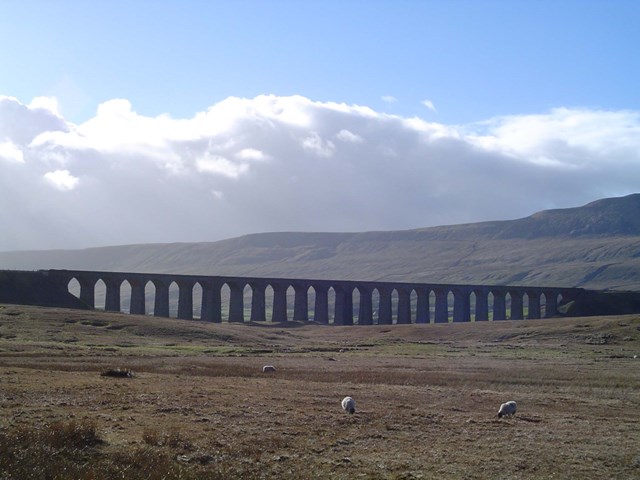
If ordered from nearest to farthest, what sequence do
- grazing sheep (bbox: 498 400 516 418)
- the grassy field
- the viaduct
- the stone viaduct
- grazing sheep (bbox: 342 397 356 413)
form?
the grassy field < grazing sheep (bbox: 342 397 356 413) < grazing sheep (bbox: 498 400 516 418) < the viaduct < the stone viaduct

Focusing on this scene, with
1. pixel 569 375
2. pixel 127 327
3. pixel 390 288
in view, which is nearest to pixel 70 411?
pixel 569 375

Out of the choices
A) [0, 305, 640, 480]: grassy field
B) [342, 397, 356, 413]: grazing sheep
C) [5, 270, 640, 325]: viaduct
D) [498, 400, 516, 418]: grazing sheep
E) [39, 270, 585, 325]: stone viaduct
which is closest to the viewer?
[0, 305, 640, 480]: grassy field

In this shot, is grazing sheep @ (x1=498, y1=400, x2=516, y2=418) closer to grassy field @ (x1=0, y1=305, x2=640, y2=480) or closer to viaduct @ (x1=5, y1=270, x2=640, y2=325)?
grassy field @ (x1=0, y1=305, x2=640, y2=480)

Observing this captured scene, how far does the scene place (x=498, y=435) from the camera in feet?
60.8

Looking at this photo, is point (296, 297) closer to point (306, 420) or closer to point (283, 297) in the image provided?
point (283, 297)

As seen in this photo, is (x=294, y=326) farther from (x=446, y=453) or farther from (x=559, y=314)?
(x=446, y=453)

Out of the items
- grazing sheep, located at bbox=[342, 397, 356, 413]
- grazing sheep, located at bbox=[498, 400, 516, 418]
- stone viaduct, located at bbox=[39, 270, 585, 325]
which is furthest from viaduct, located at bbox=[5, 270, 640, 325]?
grazing sheep, located at bbox=[498, 400, 516, 418]

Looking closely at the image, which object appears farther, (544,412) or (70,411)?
(544,412)

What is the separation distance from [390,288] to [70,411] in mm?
105588

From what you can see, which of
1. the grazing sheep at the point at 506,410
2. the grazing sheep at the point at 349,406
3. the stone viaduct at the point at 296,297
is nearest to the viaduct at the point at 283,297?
the stone viaduct at the point at 296,297

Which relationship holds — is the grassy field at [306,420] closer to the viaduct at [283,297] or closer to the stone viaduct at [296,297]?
the viaduct at [283,297]

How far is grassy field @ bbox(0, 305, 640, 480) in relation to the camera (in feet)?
47.4

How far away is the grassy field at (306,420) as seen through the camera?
1444cm

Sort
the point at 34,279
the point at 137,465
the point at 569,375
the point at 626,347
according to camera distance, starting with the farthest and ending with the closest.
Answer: the point at 34,279 < the point at 626,347 < the point at 569,375 < the point at 137,465
